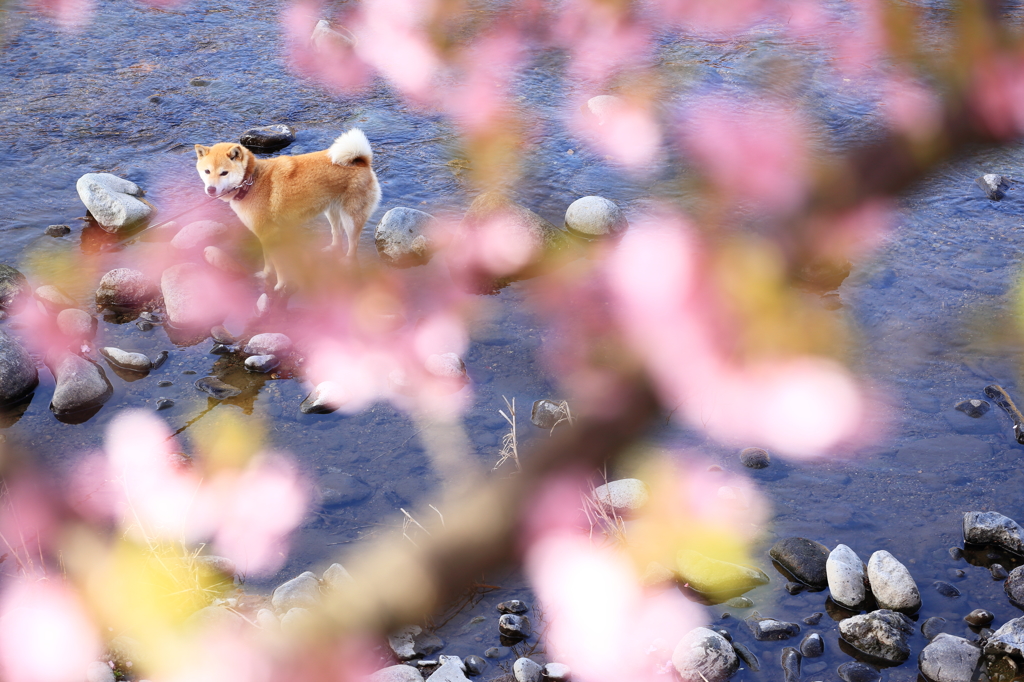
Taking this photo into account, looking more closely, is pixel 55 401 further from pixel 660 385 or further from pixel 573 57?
pixel 573 57

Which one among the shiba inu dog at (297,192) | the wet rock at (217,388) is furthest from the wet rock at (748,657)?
the shiba inu dog at (297,192)

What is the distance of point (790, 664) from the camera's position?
3213 mm

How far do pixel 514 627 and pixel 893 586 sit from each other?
4.92 feet

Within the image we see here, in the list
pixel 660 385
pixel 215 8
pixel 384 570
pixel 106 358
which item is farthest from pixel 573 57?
pixel 384 570

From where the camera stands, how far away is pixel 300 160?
5.71 metres

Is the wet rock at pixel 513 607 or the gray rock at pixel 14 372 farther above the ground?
the wet rock at pixel 513 607

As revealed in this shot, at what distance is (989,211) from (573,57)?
4.35m

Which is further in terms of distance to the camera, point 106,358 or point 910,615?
point 106,358

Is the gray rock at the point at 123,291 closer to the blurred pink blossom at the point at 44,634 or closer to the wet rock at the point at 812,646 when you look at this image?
the blurred pink blossom at the point at 44,634

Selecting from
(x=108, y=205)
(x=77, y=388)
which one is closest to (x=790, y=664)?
(x=77, y=388)

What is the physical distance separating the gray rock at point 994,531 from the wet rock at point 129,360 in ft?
13.8

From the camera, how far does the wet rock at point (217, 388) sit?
15.4 ft

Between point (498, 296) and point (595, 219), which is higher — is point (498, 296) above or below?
below

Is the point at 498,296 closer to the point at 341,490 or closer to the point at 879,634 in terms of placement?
the point at 341,490
